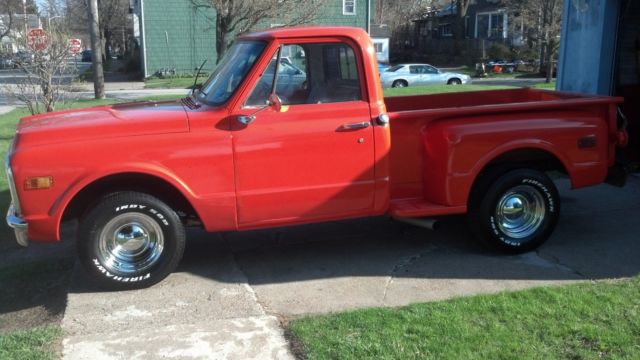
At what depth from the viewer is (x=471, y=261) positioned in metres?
5.65

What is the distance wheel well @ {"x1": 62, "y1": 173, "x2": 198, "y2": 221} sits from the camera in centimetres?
495

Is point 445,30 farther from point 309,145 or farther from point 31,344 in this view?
point 31,344

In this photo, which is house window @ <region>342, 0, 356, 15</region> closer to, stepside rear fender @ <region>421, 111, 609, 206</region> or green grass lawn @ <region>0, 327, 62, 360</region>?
stepside rear fender @ <region>421, 111, 609, 206</region>

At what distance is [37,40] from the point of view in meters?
12.6

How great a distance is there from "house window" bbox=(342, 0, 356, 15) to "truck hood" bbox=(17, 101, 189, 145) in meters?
35.5

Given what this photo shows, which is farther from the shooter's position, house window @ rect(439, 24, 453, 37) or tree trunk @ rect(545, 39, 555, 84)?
house window @ rect(439, 24, 453, 37)

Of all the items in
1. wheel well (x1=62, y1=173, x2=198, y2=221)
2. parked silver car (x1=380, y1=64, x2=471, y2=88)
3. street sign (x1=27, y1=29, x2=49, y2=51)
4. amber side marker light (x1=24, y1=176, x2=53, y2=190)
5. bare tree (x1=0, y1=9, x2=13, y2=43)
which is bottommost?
parked silver car (x1=380, y1=64, x2=471, y2=88)

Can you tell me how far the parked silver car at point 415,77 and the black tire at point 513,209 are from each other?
26.3 metres

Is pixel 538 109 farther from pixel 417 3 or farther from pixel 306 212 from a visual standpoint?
pixel 417 3

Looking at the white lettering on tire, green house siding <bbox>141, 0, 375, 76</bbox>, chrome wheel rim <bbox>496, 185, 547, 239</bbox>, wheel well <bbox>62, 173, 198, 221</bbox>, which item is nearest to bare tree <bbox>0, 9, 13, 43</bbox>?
wheel well <bbox>62, 173, 198, 221</bbox>

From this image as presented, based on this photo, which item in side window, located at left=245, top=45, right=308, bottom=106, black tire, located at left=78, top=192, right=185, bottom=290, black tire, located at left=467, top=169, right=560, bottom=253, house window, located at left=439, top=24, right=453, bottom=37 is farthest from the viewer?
house window, located at left=439, top=24, right=453, bottom=37

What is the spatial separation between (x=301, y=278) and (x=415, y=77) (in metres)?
28.0

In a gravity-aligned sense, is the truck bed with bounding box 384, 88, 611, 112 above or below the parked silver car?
above

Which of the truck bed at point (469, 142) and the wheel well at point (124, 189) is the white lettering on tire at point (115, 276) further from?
the truck bed at point (469, 142)
